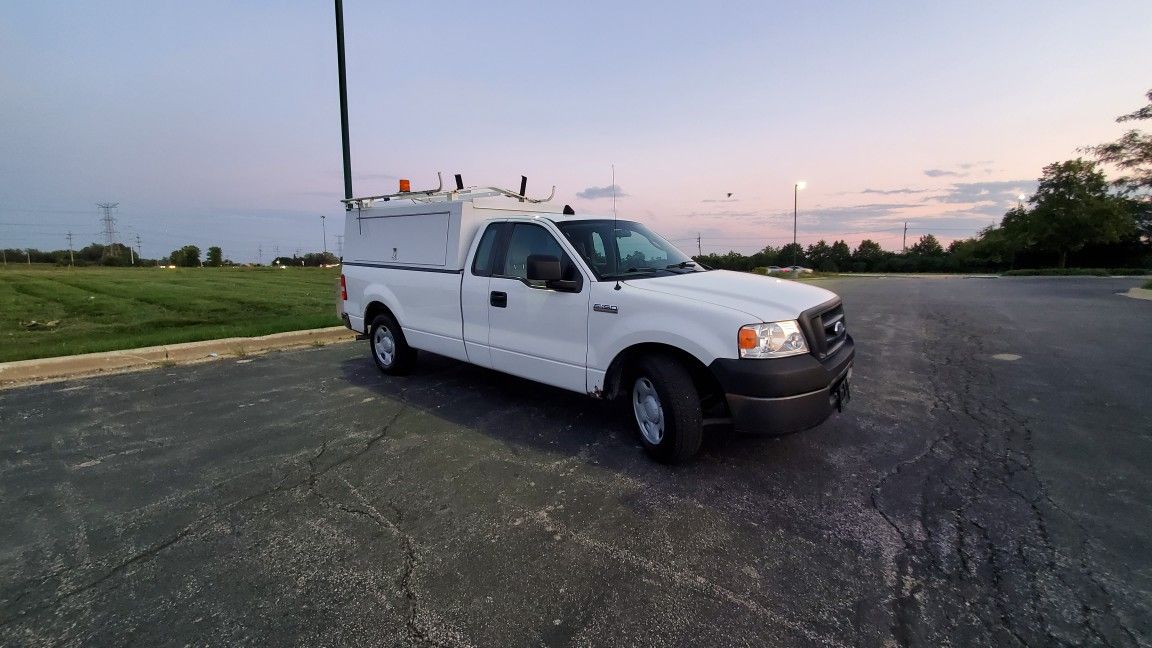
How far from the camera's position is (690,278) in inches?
179

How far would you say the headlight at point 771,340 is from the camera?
3562 mm

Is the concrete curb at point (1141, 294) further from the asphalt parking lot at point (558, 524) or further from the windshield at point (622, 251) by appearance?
the windshield at point (622, 251)

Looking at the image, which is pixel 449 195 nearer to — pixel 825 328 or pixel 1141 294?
pixel 825 328

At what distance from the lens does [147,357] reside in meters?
7.64

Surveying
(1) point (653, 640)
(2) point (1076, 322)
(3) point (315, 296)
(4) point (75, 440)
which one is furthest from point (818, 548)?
(3) point (315, 296)

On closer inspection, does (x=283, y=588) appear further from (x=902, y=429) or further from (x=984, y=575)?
(x=902, y=429)

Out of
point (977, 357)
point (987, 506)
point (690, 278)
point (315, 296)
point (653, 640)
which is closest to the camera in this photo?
point (653, 640)

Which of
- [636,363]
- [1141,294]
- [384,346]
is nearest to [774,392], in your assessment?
[636,363]

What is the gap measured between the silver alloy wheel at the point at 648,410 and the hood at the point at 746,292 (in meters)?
0.73

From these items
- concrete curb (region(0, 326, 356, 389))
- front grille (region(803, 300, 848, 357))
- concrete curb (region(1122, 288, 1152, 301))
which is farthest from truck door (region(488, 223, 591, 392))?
concrete curb (region(1122, 288, 1152, 301))

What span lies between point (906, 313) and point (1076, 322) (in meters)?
3.05

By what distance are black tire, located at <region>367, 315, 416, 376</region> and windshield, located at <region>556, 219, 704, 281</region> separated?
273cm

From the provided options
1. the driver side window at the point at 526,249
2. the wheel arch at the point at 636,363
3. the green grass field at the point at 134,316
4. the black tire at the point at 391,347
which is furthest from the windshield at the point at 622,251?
the green grass field at the point at 134,316

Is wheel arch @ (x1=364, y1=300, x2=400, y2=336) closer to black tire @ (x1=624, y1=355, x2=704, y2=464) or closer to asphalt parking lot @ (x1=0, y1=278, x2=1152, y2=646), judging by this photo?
asphalt parking lot @ (x1=0, y1=278, x2=1152, y2=646)
